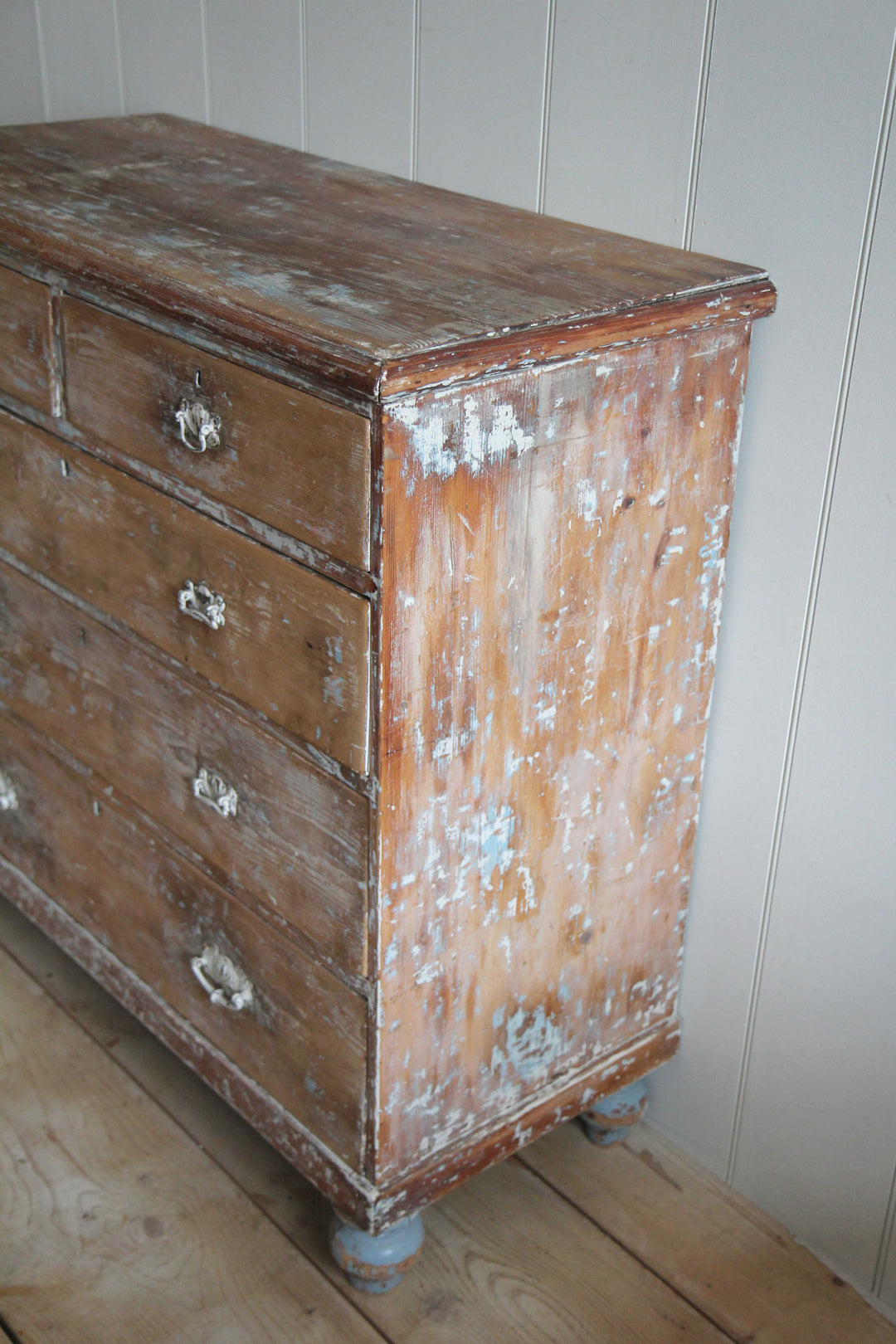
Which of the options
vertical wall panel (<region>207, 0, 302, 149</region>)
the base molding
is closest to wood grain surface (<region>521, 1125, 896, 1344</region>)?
the base molding

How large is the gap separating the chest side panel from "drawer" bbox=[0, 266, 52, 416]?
50 cm

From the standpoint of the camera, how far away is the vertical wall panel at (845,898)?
3.99 ft

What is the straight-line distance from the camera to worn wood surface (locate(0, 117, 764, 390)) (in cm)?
105

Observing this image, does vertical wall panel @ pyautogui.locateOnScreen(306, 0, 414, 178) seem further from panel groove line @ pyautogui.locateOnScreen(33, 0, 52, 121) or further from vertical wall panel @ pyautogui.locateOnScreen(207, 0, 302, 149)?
panel groove line @ pyautogui.locateOnScreen(33, 0, 52, 121)

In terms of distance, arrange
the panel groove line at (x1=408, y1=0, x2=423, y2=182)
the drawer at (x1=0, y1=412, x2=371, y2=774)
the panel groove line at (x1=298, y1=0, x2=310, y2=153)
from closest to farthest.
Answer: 1. the drawer at (x1=0, y1=412, x2=371, y2=774)
2. the panel groove line at (x1=408, y1=0, x2=423, y2=182)
3. the panel groove line at (x1=298, y1=0, x2=310, y2=153)

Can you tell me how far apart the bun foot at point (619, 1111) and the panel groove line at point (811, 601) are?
A: 0.36 ft

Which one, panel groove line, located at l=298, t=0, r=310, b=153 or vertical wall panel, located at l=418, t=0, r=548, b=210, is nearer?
vertical wall panel, located at l=418, t=0, r=548, b=210

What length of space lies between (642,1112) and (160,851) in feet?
2.11

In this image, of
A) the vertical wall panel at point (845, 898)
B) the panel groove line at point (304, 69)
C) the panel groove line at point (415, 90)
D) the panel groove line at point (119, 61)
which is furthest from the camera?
the panel groove line at point (119, 61)

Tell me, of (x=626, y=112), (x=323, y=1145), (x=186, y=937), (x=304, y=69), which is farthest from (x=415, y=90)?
(x=323, y=1145)

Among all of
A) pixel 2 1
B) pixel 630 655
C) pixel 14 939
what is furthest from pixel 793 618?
pixel 2 1

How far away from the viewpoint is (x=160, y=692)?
1.36 metres

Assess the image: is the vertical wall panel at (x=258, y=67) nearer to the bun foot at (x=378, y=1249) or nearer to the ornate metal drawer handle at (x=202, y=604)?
the ornate metal drawer handle at (x=202, y=604)

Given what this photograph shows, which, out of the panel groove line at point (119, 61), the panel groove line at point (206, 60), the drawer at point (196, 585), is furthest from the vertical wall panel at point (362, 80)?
the drawer at point (196, 585)
